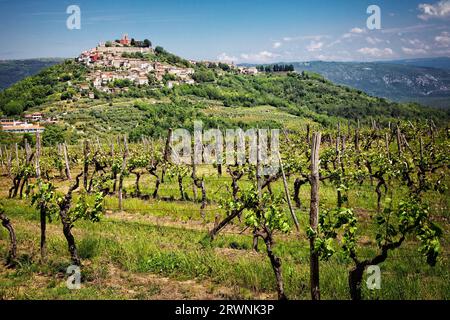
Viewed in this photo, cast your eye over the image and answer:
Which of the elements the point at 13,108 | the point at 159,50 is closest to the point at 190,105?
the point at 13,108

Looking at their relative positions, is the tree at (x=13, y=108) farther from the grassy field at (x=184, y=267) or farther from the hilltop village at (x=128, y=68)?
the grassy field at (x=184, y=267)

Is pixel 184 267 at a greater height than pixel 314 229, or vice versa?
pixel 314 229

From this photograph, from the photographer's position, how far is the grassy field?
298 inches

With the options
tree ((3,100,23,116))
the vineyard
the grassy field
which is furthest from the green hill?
the vineyard

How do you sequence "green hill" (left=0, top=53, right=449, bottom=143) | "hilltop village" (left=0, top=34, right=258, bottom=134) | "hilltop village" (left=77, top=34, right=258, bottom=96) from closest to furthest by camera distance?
"green hill" (left=0, top=53, right=449, bottom=143)
"hilltop village" (left=0, top=34, right=258, bottom=134)
"hilltop village" (left=77, top=34, right=258, bottom=96)

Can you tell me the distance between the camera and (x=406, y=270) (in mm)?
8734

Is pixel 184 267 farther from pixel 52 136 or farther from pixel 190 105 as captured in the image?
pixel 190 105

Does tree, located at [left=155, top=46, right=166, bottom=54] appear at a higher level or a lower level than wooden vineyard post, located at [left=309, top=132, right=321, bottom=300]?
higher

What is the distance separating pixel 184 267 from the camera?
9000 millimetres

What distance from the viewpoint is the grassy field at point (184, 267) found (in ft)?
24.8

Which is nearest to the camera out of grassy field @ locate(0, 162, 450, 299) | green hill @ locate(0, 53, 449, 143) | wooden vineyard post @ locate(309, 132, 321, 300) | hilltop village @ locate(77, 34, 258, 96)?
wooden vineyard post @ locate(309, 132, 321, 300)

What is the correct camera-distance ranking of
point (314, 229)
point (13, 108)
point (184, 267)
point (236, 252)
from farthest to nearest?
point (13, 108) < point (236, 252) < point (184, 267) < point (314, 229)

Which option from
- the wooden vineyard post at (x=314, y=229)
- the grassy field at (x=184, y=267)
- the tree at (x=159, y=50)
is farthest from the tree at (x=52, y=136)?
the tree at (x=159, y=50)

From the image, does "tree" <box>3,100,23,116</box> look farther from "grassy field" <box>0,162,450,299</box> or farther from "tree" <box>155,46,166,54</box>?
"tree" <box>155,46,166,54</box>
